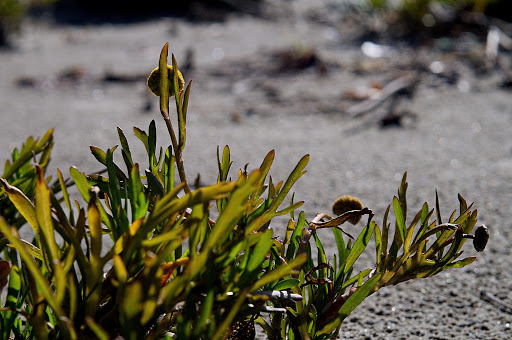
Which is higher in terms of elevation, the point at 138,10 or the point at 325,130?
the point at 138,10

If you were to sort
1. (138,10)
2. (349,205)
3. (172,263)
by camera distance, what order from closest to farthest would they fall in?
1. (172,263)
2. (349,205)
3. (138,10)

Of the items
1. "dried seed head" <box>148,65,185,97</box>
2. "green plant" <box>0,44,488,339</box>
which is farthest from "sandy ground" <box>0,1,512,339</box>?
"dried seed head" <box>148,65,185,97</box>

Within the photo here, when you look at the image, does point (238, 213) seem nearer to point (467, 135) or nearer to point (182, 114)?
point (182, 114)

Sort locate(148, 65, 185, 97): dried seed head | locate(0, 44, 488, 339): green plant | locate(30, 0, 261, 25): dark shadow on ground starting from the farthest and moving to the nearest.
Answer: locate(30, 0, 261, 25): dark shadow on ground → locate(148, 65, 185, 97): dried seed head → locate(0, 44, 488, 339): green plant

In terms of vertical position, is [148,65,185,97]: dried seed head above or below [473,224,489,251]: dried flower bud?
above

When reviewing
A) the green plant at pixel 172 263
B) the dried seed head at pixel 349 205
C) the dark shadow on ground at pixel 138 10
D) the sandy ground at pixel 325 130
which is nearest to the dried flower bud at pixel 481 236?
the green plant at pixel 172 263

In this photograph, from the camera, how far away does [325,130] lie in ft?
9.88

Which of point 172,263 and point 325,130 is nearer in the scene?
point 172,263

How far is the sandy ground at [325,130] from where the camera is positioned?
4.77 ft

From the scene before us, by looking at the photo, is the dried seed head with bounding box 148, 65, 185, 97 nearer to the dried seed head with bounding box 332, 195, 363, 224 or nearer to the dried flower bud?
the dried seed head with bounding box 332, 195, 363, 224

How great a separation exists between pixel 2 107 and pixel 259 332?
268 cm

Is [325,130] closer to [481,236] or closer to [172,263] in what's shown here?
[481,236]

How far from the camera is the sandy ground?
1.45m

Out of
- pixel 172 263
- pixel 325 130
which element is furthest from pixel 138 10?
pixel 172 263
